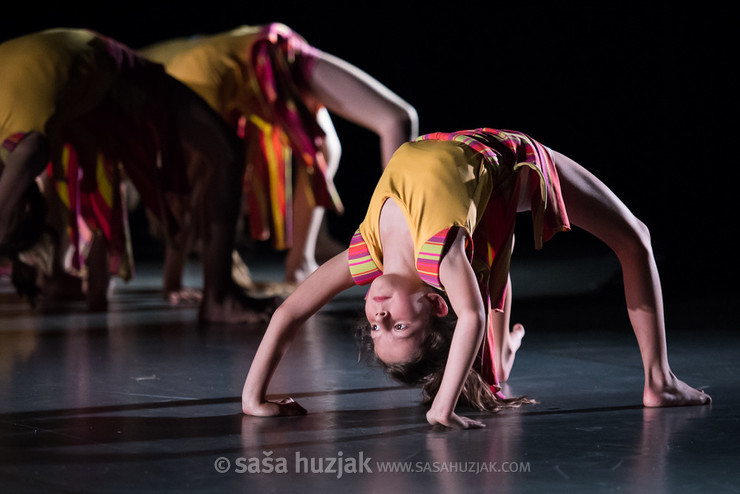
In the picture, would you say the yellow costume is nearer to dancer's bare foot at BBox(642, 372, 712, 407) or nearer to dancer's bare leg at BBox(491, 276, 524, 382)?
dancer's bare leg at BBox(491, 276, 524, 382)

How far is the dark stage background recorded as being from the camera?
650cm

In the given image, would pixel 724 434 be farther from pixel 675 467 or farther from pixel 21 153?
pixel 21 153

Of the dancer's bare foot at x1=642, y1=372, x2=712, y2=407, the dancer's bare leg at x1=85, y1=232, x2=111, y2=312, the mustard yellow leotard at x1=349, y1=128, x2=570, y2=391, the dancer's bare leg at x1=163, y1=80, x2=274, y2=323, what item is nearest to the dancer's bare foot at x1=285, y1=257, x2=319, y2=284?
the dancer's bare leg at x1=85, y1=232, x2=111, y2=312

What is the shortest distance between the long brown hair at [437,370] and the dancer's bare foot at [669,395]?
0.79ft

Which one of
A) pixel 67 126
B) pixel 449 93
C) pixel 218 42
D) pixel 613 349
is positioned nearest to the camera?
pixel 613 349

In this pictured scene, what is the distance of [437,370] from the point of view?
2.08m

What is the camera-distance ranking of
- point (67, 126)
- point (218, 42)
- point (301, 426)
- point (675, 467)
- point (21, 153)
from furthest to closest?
1. point (218, 42)
2. point (67, 126)
3. point (21, 153)
4. point (301, 426)
5. point (675, 467)

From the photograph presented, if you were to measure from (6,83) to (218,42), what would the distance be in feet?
2.58

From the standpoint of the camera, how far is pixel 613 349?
115 inches

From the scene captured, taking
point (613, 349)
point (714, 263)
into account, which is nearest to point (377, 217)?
point (613, 349)

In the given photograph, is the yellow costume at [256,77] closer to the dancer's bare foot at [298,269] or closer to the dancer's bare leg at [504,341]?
the dancer's bare foot at [298,269]

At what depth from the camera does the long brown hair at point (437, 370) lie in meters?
2.04

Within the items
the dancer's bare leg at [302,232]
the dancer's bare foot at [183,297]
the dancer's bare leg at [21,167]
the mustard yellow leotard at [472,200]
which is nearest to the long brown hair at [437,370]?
the mustard yellow leotard at [472,200]

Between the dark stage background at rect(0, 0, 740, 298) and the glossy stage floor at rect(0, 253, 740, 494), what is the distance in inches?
135
